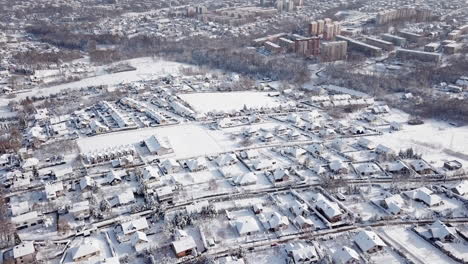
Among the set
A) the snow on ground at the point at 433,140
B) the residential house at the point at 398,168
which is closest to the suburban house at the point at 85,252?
the residential house at the point at 398,168

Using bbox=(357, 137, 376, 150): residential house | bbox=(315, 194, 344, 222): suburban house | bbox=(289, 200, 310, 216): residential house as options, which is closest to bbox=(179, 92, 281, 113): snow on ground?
bbox=(357, 137, 376, 150): residential house

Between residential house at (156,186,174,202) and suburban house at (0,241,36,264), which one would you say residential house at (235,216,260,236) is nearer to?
residential house at (156,186,174,202)

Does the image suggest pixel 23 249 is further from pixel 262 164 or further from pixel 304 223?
pixel 262 164

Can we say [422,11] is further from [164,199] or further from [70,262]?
[70,262]

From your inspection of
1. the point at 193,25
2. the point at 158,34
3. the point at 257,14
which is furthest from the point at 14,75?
the point at 257,14

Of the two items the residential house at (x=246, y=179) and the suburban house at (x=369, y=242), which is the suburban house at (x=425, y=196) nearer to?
the suburban house at (x=369, y=242)

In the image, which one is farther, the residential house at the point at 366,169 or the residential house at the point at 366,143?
the residential house at the point at 366,143

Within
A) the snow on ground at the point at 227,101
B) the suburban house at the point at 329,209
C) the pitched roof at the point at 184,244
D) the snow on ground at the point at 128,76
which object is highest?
the snow on ground at the point at 128,76
